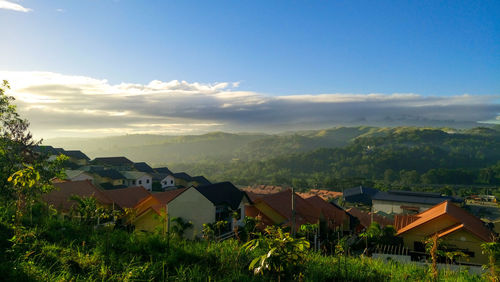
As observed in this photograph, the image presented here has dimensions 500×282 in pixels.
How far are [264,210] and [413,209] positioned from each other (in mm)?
28939

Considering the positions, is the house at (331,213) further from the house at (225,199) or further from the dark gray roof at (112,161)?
the dark gray roof at (112,161)

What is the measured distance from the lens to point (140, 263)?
189 inches

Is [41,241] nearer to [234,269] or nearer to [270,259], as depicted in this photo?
[234,269]

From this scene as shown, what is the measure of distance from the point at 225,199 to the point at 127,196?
8.54m

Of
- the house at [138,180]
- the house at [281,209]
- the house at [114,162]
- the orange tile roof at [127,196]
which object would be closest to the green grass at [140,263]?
the house at [281,209]

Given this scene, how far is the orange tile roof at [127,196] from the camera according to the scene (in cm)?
2116

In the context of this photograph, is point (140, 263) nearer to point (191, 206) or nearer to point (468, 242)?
point (191, 206)

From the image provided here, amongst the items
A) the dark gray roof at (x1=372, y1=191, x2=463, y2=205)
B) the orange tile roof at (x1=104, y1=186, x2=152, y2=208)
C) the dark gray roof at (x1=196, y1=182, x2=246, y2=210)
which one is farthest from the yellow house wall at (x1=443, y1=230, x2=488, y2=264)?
the dark gray roof at (x1=372, y1=191, x2=463, y2=205)

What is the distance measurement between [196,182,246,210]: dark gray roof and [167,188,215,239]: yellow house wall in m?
0.41

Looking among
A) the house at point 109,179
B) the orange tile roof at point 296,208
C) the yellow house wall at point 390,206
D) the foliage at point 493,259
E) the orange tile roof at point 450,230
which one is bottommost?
the yellow house wall at point 390,206

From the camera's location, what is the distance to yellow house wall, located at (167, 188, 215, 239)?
57.0ft

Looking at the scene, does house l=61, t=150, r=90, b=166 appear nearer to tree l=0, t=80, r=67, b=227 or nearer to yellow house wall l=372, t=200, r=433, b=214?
tree l=0, t=80, r=67, b=227

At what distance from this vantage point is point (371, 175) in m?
104

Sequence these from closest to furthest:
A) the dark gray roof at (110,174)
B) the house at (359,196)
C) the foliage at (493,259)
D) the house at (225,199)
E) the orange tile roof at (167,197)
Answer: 1. the foliage at (493,259)
2. the orange tile roof at (167,197)
3. the house at (225,199)
4. the dark gray roof at (110,174)
5. the house at (359,196)
